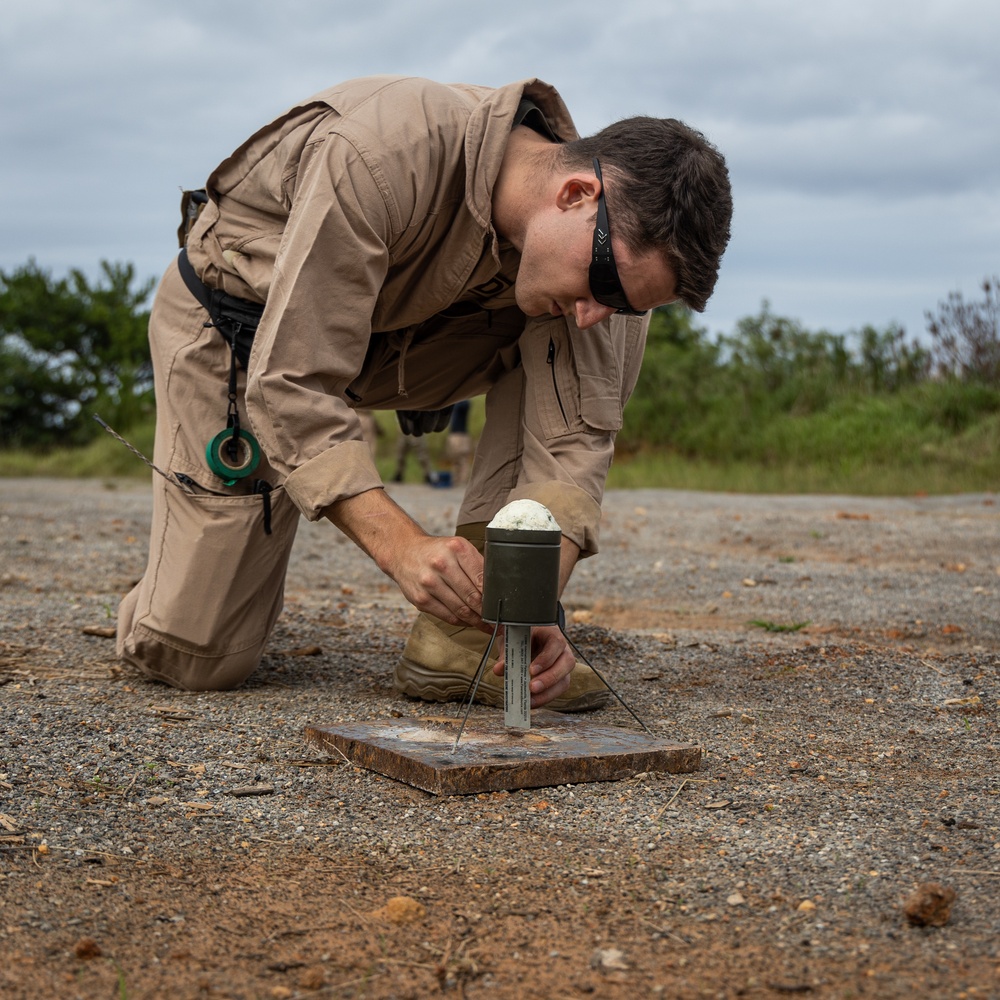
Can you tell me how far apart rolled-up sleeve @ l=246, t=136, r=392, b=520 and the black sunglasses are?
1.53ft

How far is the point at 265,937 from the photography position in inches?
63.2

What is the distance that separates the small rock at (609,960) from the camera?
1.51 m

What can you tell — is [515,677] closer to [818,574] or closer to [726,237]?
[726,237]

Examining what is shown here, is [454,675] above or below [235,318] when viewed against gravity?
below

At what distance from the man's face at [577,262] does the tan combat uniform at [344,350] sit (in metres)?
0.18

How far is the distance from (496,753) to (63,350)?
18.5m

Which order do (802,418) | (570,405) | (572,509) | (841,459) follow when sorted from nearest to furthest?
(572,509) < (570,405) < (841,459) < (802,418)

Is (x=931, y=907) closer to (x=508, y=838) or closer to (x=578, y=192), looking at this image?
(x=508, y=838)

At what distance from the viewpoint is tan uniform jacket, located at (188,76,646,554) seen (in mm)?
2391

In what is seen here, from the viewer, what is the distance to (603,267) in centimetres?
242

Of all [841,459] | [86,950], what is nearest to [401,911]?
[86,950]

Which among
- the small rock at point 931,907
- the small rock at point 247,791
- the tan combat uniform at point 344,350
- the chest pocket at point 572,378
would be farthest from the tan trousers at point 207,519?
the small rock at point 931,907

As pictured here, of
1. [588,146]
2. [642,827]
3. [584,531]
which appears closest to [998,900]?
[642,827]

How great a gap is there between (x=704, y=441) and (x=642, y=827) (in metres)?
12.0
